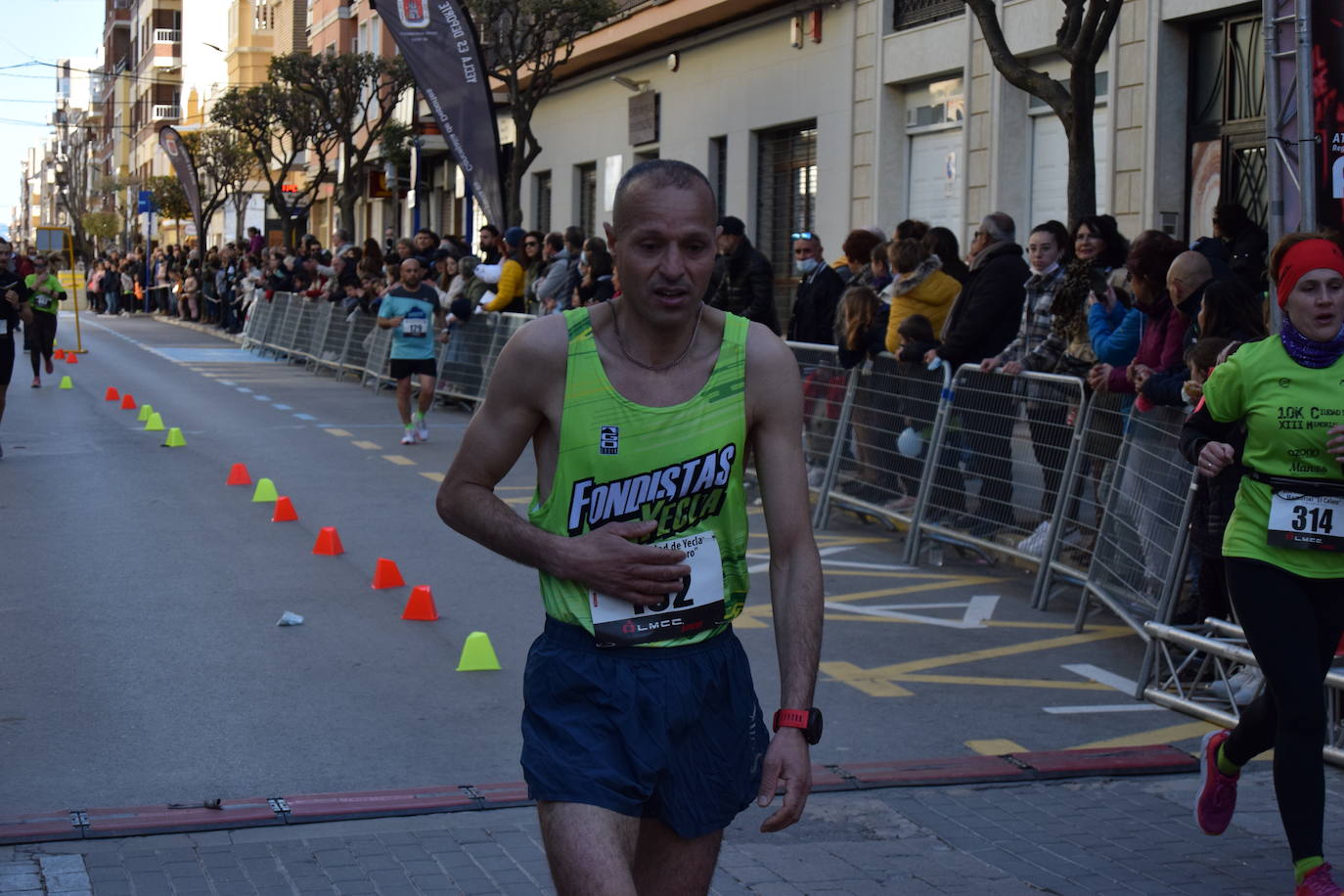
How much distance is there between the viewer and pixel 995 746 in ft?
21.0

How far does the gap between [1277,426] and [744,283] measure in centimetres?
Answer: 895

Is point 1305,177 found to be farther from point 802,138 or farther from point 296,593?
point 802,138

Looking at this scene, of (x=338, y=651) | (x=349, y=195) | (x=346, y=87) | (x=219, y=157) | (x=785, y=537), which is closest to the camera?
(x=785, y=537)

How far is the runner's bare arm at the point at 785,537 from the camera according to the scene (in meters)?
3.17

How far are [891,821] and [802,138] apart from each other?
19.9 metres

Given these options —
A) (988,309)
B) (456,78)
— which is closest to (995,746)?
(988,309)

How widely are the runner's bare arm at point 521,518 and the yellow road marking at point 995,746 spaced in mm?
3425

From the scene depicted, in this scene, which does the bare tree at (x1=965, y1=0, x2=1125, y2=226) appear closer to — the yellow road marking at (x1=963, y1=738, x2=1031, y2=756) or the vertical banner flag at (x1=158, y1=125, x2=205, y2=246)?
the yellow road marking at (x1=963, y1=738, x2=1031, y2=756)

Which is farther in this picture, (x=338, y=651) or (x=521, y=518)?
(x=338, y=651)

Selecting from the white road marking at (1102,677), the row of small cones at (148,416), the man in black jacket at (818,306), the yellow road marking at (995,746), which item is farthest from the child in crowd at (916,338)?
the row of small cones at (148,416)

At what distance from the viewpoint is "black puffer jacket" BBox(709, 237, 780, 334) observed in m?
13.7

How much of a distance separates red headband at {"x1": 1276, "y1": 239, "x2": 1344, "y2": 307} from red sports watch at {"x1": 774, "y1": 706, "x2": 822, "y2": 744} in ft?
7.83

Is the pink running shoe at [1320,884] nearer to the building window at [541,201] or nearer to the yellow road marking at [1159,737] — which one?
the yellow road marking at [1159,737]

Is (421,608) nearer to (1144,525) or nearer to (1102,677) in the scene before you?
(1102,677)
